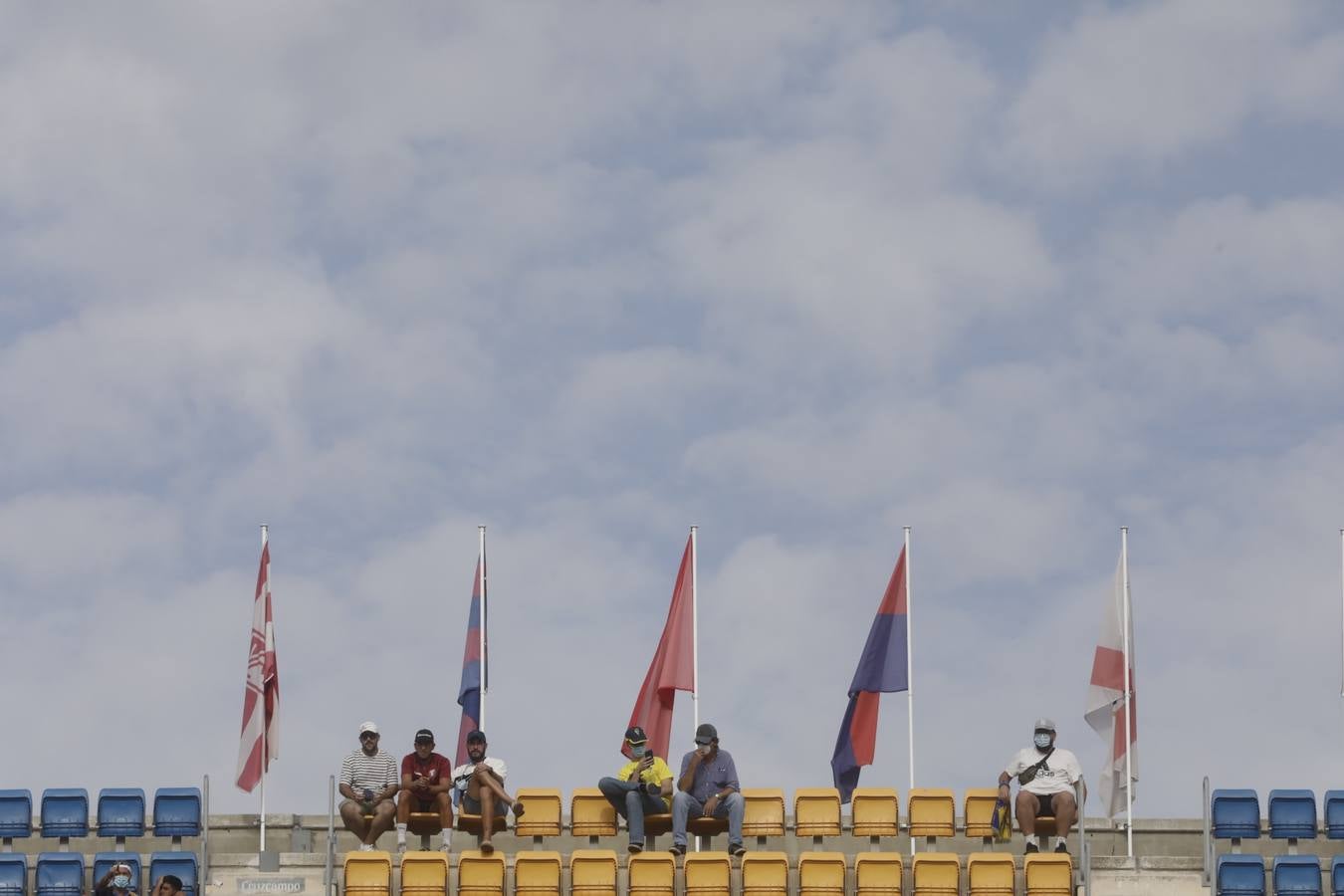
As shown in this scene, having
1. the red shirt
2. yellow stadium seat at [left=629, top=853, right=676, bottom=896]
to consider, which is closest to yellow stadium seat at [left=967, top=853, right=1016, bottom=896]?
yellow stadium seat at [left=629, top=853, right=676, bottom=896]

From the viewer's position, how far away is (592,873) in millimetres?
29156

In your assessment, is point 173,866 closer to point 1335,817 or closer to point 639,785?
point 639,785

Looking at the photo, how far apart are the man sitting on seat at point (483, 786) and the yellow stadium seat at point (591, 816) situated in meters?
0.82

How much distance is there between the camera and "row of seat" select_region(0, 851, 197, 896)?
2988 centimetres

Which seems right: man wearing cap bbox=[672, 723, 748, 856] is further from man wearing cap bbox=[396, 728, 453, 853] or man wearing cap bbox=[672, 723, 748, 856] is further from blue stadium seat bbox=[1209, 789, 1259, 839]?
blue stadium seat bbox=[1209, 789, 1259, 839]

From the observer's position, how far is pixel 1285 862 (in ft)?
96.9

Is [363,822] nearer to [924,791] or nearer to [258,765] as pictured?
[258,765]

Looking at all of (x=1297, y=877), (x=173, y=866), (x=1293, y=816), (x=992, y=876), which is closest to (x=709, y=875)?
(x=992, y=876)

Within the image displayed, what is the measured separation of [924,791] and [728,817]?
9.44 ft

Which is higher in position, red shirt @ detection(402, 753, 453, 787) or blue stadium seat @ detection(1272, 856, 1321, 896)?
red shirt @ detection(402, 753, 453, 787)

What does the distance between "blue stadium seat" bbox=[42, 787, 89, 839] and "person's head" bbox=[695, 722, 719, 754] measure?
25.9 ft

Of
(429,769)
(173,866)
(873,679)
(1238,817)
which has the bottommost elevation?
(173,866)

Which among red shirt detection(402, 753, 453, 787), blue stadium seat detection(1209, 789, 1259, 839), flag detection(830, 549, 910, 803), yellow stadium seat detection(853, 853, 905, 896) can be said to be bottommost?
yellow stadium seat detection(853, 853, 905, 896)

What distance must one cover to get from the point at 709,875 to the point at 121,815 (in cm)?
794
